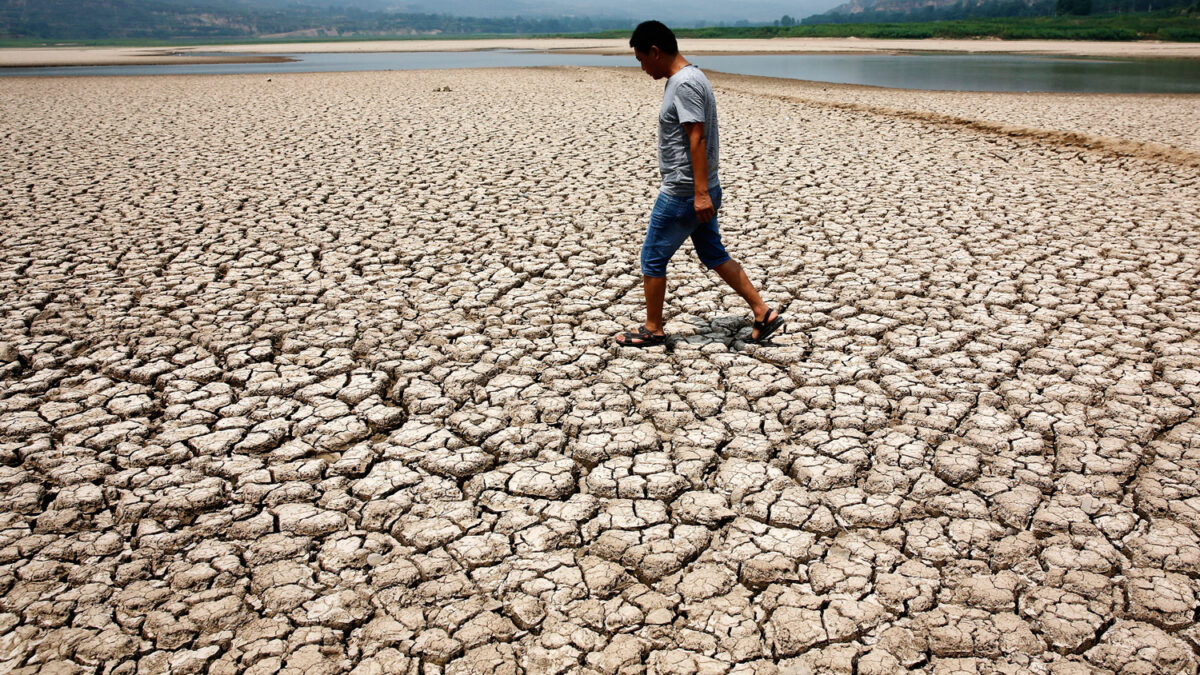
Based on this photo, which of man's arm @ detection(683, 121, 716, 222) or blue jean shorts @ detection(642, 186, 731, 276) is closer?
man's arm @ detection(683, 121, 716, 222)

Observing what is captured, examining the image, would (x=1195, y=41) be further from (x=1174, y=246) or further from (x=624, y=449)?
(x=624, y=449)

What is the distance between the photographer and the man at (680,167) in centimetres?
299

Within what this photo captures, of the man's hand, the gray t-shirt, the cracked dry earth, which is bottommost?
the cracked dry earth

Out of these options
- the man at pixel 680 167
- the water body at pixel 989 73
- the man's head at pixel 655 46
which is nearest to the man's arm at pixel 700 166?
the man at pixel 680 167

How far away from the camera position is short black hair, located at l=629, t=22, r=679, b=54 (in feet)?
9.59

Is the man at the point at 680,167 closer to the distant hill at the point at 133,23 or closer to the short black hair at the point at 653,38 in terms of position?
the short black hair at the point at 653,38

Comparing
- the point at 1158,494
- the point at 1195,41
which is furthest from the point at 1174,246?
the point at 1195,41

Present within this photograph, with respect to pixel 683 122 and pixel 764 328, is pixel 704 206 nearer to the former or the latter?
pixel 683 122

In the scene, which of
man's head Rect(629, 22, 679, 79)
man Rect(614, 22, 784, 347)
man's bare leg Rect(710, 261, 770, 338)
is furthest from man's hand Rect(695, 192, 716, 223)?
man's head Rect(629, 22, 679, 79)

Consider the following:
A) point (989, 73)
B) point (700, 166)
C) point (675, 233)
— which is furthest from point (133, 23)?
point (700, 166)

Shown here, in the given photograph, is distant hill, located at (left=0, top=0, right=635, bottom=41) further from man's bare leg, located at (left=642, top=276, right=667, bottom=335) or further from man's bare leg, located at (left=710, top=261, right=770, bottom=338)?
man's bare leg, located at (left=710, top=261, right=770, bottom=338)

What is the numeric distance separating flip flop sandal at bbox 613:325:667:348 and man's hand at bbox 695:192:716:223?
31.0 inches

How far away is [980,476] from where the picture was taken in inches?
106

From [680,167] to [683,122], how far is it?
8.6 inches
